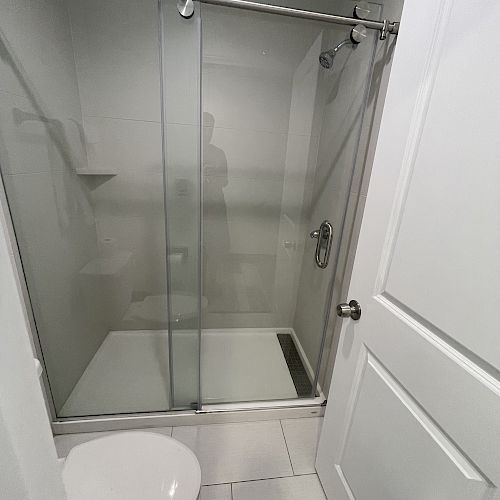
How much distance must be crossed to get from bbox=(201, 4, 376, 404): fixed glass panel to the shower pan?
0.03 ft

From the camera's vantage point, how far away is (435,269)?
1.97 feet

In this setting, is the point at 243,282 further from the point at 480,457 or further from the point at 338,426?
the point at 480,457

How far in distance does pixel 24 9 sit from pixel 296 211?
5.63 feet

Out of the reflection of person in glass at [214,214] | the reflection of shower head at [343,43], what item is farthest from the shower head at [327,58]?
the reflection of person in glass at [214,214]

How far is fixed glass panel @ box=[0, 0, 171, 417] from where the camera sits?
1.14m

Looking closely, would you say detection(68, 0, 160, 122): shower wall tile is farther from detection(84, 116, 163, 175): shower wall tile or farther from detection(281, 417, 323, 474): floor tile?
detection(281, 417, 323, 474): floor tile

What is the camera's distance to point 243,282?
2.01 meters

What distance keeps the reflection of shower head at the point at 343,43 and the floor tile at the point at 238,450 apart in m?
1.93

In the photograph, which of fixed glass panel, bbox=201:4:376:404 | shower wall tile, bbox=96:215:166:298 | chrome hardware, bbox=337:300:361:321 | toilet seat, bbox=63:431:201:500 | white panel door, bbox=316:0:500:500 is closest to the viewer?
white panel door, bbox=316:0:500:500

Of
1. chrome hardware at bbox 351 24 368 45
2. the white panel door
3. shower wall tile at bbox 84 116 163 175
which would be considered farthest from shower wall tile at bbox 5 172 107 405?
chrome hardware at bbox 351 24 368 45

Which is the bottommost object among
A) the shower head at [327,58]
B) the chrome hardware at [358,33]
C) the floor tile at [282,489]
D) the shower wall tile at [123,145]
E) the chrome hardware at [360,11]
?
the floor tile at [282,489]

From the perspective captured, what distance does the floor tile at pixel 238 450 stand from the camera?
1.20 m

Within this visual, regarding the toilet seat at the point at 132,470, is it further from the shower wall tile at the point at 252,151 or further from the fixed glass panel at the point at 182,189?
the shower wall tile at the point at 252,151

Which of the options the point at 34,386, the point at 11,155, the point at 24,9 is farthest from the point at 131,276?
the point at 34,386
